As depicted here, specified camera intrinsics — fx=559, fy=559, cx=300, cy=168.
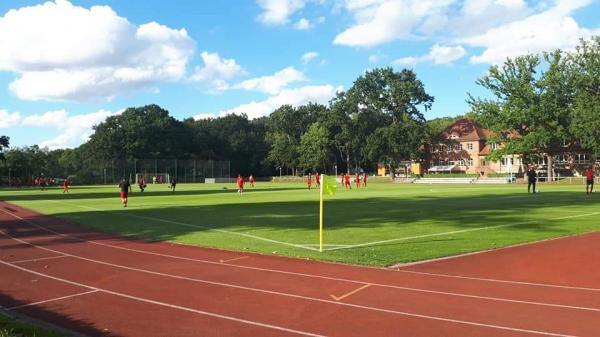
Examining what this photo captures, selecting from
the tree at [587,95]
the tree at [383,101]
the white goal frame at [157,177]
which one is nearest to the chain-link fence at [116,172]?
the white goal frame at [157,177]

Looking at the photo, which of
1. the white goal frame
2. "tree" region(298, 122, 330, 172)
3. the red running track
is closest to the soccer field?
the red running track

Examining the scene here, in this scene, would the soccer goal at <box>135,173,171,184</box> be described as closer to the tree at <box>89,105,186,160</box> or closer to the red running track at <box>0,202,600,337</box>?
the tree at <box>89,105,186,160</box>

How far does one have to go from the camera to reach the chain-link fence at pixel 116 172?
104m

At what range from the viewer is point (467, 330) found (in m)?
7.26

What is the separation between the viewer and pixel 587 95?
82688mm

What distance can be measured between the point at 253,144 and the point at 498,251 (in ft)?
434

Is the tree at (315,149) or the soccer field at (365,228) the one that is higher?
the tree at (315,149)

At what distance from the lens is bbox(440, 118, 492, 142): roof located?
122 metres

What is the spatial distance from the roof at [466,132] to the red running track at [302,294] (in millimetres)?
112169

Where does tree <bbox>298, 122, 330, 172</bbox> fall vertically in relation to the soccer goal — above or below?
above

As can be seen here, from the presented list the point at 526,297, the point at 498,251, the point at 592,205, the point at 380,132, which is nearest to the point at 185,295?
the point at 526,297

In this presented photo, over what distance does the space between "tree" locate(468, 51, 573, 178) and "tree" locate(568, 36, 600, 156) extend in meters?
1.66

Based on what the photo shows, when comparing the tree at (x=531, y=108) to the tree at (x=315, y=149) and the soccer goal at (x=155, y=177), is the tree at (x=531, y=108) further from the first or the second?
the soccer goal at (x=155, y=177)

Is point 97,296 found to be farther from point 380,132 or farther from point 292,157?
point 292,157
